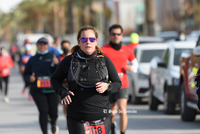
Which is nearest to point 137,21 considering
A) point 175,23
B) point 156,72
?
point 175,23

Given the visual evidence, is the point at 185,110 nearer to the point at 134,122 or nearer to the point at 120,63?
the point at 134,122

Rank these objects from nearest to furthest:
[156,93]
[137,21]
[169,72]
Answer: 1. [169,72]
2. [156,93]
3. [137,21]

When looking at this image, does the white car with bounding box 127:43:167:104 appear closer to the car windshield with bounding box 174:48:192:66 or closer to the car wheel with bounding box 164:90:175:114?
the car windshield with bounding box 174:48:192:66

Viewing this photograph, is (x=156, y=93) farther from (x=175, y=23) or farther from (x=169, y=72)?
(x=175, y=23)

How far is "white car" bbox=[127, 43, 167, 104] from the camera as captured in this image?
1470 centimetres

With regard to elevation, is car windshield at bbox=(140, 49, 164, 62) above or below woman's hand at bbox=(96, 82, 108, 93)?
below

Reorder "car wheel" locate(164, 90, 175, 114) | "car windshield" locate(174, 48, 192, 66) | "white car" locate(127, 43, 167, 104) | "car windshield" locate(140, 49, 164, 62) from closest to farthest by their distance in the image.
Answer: "car wheel" locate(164, 90, 175, 114) → "car windshield" locate(174, 48, 192, 66) → "white car" locate(127, 43, 167, 104) → "car windshield" locate(140, 49, 164, 62)

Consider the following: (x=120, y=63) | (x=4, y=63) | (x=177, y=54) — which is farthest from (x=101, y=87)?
(x=4, y=63)

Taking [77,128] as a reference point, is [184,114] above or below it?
below

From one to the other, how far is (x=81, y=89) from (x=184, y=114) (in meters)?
6.09

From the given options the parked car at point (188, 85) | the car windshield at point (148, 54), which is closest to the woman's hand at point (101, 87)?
the parked car at point (188, 85)

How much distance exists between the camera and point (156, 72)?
44.1 ft

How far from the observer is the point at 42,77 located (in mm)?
8742

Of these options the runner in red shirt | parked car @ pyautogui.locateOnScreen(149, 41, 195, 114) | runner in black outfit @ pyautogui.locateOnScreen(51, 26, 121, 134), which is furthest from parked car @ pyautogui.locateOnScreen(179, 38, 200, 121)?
runner in black outfit @ pyautogui.locateOnScreen(51, 26, 121, 134)
